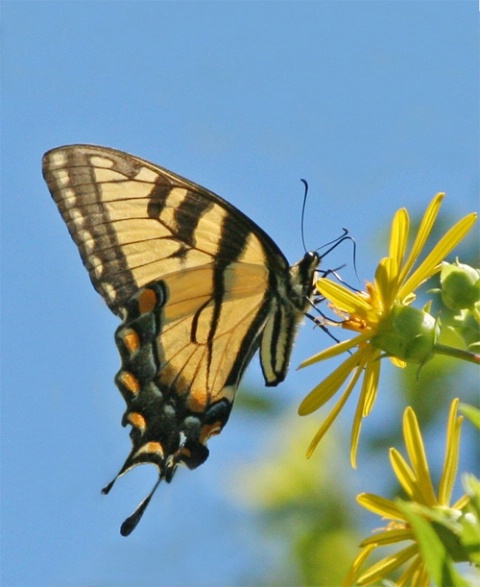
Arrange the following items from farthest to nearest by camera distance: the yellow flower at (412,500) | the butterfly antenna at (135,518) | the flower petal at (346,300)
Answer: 1. the butterfly antenna at (135,518)
2. the flower petal at (346,300)
3. the yellow flower at (412,500)

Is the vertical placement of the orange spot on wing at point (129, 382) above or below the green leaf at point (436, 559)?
above

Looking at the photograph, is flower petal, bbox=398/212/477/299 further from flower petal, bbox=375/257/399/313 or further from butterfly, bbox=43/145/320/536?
butterfly, bbox=43/145/320/536

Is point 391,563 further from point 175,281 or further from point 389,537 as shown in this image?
point 175,281

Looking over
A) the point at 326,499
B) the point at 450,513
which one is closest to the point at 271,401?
the point at 326,499

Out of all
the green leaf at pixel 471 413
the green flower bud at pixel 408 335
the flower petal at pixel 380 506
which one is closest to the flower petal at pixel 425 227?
the green flower bud at pixel 408 335

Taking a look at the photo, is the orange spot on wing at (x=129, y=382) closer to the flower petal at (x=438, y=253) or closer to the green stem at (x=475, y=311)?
the flower petal at (x=438, y=253)

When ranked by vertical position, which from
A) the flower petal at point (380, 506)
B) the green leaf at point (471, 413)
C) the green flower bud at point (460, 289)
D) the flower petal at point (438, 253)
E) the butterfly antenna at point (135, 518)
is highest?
the flower petal at point (438, 253)

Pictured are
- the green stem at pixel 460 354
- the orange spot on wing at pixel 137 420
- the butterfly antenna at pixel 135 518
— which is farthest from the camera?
the orange spot on wing at pixel 137 420

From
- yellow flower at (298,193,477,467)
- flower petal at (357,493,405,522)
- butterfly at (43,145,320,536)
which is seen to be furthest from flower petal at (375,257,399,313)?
butterfly at (43,145,320,536)
